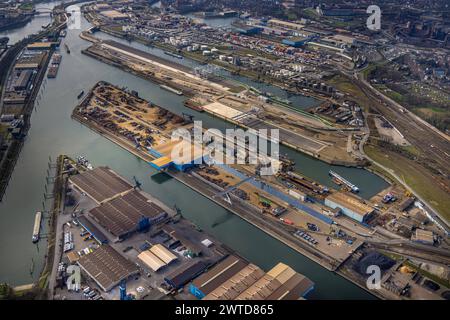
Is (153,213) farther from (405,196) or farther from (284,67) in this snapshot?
(284,67)

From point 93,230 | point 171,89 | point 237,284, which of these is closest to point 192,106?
point 171,89

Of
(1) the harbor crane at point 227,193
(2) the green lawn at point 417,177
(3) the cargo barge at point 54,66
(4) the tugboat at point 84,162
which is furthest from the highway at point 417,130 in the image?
(3) the cargo barge at point 54,66

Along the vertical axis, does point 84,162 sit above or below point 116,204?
above

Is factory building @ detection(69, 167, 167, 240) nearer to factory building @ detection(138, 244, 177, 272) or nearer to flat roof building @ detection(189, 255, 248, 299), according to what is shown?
factory building @ detection(138, 244, 177, 272)

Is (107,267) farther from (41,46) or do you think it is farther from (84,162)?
(41,46)

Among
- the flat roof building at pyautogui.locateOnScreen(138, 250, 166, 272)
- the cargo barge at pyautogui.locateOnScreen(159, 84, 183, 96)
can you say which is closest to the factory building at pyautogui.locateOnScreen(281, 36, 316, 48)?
the cargo barge at pyautogui.locateOnScreen(159, 84, 183, 96)

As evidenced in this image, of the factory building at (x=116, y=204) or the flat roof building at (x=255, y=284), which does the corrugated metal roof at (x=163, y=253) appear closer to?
the factory building at (x=116, y=204)
